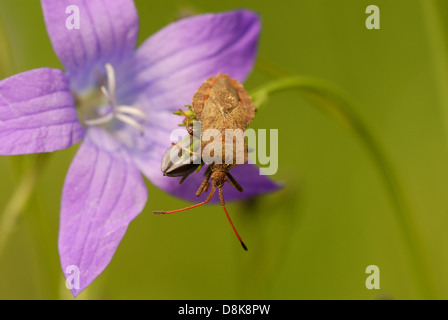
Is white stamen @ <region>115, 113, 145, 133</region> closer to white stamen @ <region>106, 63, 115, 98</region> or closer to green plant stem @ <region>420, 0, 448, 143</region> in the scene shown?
white stamen @ <region>106, 63, 115, 98</region>

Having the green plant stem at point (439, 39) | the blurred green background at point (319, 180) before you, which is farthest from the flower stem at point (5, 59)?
the green plant stem at point (439, 39)

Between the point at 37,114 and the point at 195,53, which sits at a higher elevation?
the point at 195,53

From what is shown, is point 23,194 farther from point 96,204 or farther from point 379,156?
point 379,156

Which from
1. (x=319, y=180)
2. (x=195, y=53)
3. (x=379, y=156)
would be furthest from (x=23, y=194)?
(x=319, y=180)

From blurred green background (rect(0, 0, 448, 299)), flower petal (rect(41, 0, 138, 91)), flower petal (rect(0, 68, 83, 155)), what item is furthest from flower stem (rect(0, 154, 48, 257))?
blurred green background (rect(0, 0, 448, 299))

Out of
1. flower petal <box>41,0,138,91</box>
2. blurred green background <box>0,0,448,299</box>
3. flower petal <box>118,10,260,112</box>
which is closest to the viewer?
flower petal <box>41,0,138,91</box>

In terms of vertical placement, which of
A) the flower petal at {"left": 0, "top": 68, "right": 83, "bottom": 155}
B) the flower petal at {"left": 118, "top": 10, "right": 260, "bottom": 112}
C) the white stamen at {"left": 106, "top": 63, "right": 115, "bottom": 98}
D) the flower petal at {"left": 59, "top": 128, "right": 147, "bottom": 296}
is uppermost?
the flower petal at {"left": 118, "top": 10, "right": 260, "bottom": 112}
